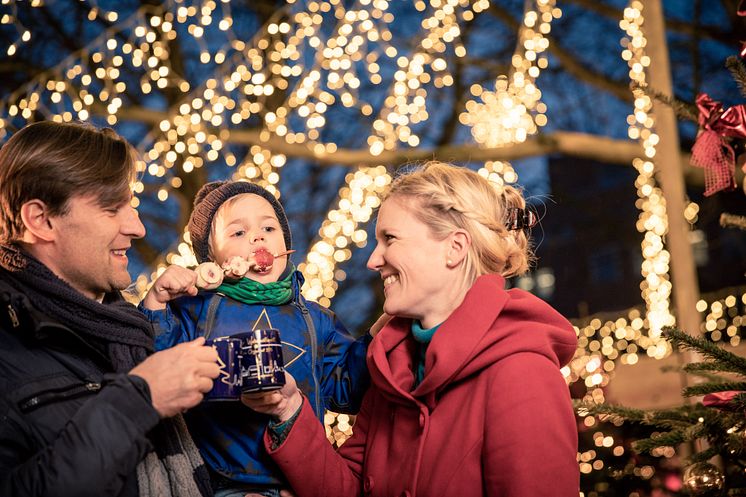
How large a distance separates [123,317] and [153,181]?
675 centimetres

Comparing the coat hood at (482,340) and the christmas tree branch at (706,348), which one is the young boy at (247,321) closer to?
the coat hood at (482,340)

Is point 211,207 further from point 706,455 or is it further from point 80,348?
point 706,455

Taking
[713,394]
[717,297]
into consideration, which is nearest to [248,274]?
[713,394]

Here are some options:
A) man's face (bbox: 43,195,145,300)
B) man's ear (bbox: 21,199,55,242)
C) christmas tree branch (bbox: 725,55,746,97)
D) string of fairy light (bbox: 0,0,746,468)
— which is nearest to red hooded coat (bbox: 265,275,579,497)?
man's face (bbox: 43,195,145,300)

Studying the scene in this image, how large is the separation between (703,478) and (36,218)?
1.89m

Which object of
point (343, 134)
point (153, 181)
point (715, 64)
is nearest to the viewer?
point (715, 64)

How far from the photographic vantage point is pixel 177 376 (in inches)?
71.6

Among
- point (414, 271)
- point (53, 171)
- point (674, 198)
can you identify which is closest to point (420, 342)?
point (414, 271)

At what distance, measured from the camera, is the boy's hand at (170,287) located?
233cm

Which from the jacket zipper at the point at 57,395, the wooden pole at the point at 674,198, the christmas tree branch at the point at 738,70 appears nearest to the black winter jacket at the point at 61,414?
the jacket zipper at the point at 57,395

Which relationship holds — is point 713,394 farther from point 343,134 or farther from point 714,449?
point 343,134

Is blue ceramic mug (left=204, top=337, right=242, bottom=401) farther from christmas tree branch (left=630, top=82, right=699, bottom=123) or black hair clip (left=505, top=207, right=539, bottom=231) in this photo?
christmas tree branch (left=630, top=82, right=699, bottom=123)

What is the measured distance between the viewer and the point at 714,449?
252 cm

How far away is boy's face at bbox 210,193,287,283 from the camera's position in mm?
2498
